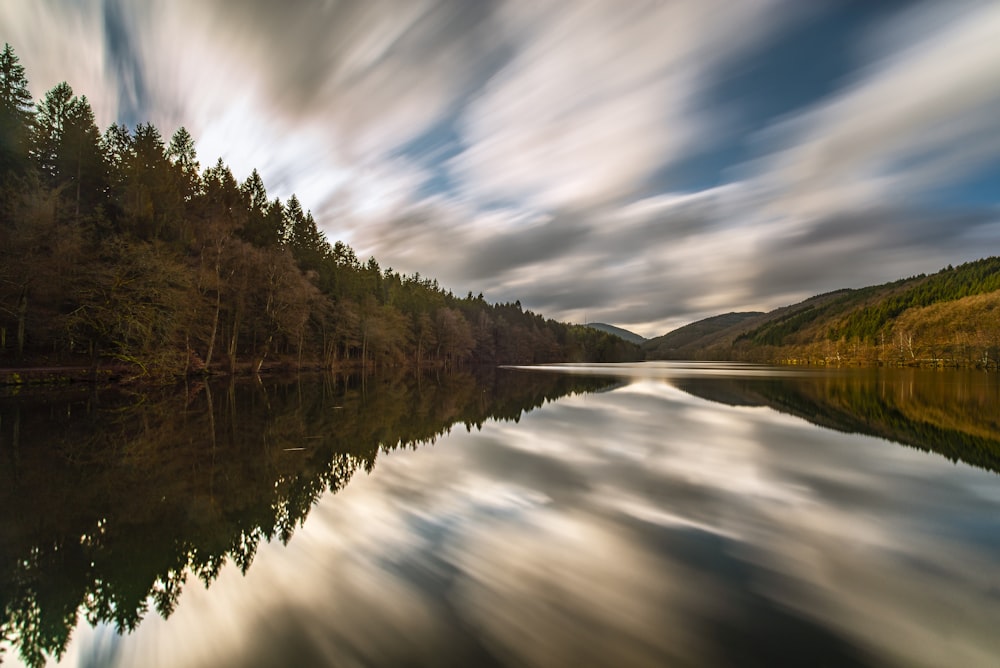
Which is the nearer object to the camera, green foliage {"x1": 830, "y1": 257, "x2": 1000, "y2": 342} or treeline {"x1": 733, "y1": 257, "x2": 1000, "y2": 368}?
treeline {"x1": 733, "y1": 257, "x2": 1000, "y2": 368}

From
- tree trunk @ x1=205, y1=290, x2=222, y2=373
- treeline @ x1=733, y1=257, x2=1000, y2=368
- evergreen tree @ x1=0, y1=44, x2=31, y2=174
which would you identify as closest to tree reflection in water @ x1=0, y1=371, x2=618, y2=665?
tree trunk @ x1=205, y1=290, x2=222, y2=373

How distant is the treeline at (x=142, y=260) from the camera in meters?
25.7

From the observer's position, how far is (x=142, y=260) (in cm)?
2697

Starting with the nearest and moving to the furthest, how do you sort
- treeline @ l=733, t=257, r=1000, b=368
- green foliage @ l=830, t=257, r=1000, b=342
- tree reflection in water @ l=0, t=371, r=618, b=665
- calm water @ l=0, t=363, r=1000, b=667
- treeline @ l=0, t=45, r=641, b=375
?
calm water @ l=0, t=363, r=1000, b=667 < tree reflection in water @ l=0, t=371, r=618, b=665 < treeline @ l=0, t=45, r=641, b=375 < treeline @ l=733, t=257, r=1000, b=368 < green foliage @ l=830, t=257, r=1000, b=342

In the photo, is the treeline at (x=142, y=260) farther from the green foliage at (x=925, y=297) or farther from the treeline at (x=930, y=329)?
the green foliage at (x=925, y=297)

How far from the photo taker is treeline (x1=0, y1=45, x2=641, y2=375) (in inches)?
1013

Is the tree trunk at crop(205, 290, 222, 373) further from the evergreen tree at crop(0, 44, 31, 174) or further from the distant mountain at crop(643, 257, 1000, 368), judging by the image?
the distant mountain at crop(643, 257, 1000, 368)

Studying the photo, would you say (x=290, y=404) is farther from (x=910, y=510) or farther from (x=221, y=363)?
(x=221, y=363)

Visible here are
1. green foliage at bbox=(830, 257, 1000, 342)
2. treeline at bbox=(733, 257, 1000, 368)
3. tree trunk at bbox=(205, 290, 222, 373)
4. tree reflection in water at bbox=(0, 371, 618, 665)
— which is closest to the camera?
tree reflection in water at bbox=(0, 371, 618, 665)

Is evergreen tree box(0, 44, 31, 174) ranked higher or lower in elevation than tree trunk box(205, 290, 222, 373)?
higher

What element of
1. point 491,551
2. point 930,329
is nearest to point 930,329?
point 930,329

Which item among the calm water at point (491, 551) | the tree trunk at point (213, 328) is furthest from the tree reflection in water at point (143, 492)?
the tree trunk at point (213, 328)

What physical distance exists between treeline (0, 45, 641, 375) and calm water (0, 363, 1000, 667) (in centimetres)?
1669

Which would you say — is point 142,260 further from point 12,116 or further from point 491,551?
point 491,551
